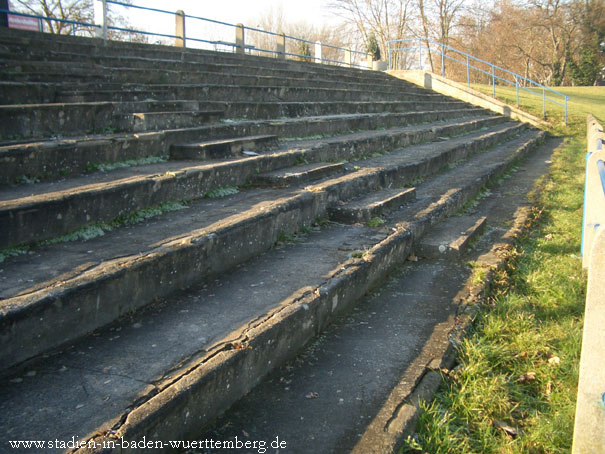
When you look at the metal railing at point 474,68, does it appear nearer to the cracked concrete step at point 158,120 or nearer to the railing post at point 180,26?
the railing post at point 180,26

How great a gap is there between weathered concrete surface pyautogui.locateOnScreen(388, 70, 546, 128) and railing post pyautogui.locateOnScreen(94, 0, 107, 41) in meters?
13.2

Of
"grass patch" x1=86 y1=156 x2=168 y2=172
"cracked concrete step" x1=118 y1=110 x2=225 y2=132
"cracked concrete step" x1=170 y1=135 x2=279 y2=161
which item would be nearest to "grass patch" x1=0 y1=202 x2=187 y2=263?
"grass patch" x1=86 y1=156 x2=168 y2=172

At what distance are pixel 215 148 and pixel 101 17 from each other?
6677mm

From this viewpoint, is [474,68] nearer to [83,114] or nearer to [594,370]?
[83,114]

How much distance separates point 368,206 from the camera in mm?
4836

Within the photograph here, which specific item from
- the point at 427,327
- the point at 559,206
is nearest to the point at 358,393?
the point at 427,327

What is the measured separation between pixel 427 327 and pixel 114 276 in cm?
195

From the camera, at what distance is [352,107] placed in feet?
34.9

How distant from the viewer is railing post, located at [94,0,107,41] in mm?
10125

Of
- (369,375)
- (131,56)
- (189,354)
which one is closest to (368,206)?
(369,375)

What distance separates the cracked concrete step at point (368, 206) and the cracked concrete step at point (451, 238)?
481mm

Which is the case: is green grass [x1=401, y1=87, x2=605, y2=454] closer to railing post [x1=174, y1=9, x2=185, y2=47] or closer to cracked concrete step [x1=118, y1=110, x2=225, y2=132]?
cracked concrete step [x1=118, y1=110, x2=225, y2=132]

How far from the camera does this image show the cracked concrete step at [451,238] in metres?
4.60

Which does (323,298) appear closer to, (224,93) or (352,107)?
(224,93)
